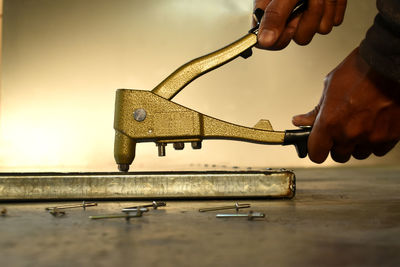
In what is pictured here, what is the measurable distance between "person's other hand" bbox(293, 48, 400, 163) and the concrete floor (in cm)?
17

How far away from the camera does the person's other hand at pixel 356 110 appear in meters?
1.17

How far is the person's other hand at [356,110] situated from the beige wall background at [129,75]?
9.12ft

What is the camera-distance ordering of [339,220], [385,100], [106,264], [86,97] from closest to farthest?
[106,264]
[339,220]
[385,100]
[86,97]

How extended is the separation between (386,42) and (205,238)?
54 cm

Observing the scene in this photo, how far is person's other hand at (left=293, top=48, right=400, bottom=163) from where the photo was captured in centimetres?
117

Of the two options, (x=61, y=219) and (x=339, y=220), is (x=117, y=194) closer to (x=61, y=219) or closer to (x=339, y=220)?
(x=61, y=219)

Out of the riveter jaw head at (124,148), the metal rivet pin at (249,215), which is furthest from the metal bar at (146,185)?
the metal rivet pin at (249,215)

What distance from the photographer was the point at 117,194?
4.11 feet

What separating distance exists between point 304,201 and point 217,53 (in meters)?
0.42

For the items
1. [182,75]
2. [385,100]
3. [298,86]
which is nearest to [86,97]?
[298,86]

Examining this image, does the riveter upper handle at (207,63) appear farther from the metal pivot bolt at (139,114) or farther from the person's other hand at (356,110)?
the person's other hand at (356,110)

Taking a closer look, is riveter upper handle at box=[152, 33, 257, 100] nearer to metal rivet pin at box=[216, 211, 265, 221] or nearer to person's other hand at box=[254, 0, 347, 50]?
person's other hand at box=[254, 0, 347, 50]

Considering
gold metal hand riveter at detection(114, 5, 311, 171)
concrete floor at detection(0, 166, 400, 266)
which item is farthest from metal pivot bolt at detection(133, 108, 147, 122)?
concrete floor at detection(0, 166, 400, 266)

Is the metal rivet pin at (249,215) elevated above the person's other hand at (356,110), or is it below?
below
